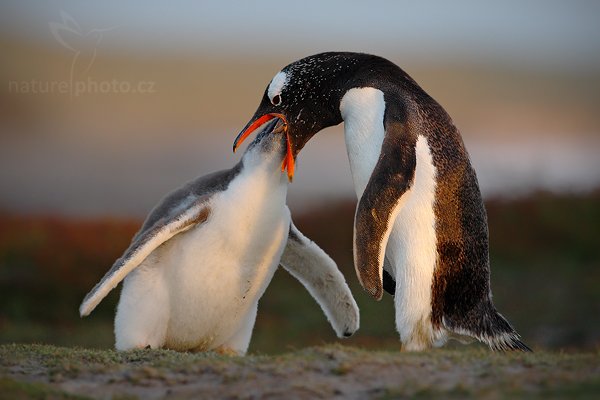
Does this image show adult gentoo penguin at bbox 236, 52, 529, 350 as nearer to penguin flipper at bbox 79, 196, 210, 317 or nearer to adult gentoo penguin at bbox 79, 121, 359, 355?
adult gentoo penguin at bbox 79, 121, 359, 355

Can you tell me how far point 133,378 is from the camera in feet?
19.7

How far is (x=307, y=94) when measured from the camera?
25.8ft

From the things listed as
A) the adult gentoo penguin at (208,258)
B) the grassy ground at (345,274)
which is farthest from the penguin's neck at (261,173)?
the grassy ground at (345,274)

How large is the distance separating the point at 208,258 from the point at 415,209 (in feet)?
6.36

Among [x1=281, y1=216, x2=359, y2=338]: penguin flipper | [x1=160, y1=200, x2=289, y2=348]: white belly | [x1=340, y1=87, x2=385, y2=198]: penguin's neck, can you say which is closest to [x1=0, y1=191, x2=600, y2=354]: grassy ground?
[x1=281, y1=216, x2=359, y2=338]: penguin flipper

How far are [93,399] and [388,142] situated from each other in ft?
9.15

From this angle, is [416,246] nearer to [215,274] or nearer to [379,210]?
[379,210]

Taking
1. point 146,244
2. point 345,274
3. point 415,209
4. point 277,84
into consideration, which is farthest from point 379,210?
point 345,274

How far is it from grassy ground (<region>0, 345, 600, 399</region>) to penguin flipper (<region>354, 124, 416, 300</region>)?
690mm

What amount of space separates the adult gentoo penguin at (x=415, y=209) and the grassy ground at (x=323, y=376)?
2.37ft

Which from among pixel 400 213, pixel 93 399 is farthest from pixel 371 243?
pixel 93 399

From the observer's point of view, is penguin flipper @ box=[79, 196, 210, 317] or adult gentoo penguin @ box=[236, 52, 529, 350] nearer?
adult gentoo penguin @ box=[236, 52, 529, 350]

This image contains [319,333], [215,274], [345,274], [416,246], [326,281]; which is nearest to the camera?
[416,246]

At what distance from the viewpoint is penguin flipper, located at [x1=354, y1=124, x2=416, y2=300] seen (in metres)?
6.87
